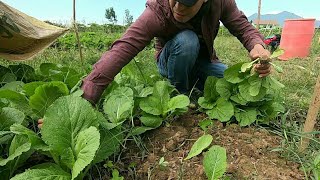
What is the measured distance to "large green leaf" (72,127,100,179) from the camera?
33.6 inches

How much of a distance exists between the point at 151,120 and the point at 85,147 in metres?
0.44

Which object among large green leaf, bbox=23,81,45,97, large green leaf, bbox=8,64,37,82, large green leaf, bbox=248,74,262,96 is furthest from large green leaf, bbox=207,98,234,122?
large green leaf, bbox=8,64,37,82

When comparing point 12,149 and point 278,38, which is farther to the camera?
point 278,38

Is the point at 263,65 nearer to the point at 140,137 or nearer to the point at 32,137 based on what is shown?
the point at 140,137

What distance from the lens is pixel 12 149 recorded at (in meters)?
0.97

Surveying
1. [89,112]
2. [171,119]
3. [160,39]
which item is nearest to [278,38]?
[160,39]

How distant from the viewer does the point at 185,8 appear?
1409 mm

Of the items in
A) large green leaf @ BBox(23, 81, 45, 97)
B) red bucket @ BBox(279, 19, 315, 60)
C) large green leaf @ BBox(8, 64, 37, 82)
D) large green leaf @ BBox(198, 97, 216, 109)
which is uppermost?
large green leaf @ BBox(23, 81, 45, 97)

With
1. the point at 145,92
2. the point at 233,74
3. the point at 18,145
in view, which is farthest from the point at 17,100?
the point at 233,74

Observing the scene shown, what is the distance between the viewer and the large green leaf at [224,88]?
1.40 m

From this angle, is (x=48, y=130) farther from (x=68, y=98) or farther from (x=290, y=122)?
(x=290, y=122)

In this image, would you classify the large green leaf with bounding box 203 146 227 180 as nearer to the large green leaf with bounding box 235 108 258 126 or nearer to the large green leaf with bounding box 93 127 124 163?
the large green leaf with bounding box 93 127 124 163

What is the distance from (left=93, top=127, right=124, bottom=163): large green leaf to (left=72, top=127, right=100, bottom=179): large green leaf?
0.13m

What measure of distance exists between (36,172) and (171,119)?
2.11 feet
